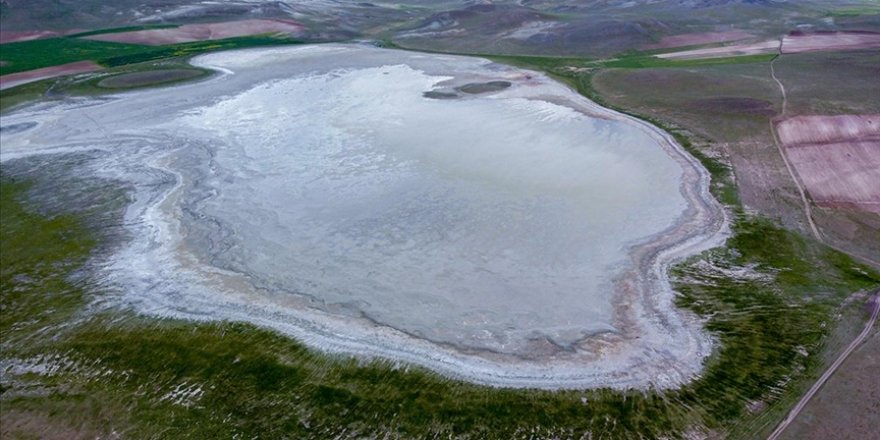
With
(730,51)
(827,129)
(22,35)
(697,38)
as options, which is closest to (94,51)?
(22,35)

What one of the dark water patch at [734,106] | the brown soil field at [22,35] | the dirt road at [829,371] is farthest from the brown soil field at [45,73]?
the dirt road at [829,371]

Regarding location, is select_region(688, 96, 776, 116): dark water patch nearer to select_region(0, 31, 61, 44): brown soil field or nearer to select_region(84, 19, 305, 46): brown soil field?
select_region(84, 19, 305, 46): brown soil field

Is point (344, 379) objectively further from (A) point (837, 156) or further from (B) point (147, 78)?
(B) point (147, 78)

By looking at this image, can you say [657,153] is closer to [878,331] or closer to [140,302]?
[878,331]

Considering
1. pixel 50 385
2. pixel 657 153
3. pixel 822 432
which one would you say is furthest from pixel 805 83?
pixel 50 385

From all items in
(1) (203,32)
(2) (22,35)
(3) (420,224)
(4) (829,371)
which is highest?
(1) (203,32)

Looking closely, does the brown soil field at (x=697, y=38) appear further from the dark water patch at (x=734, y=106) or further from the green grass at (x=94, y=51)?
the green grass at (x=94, y=51)
